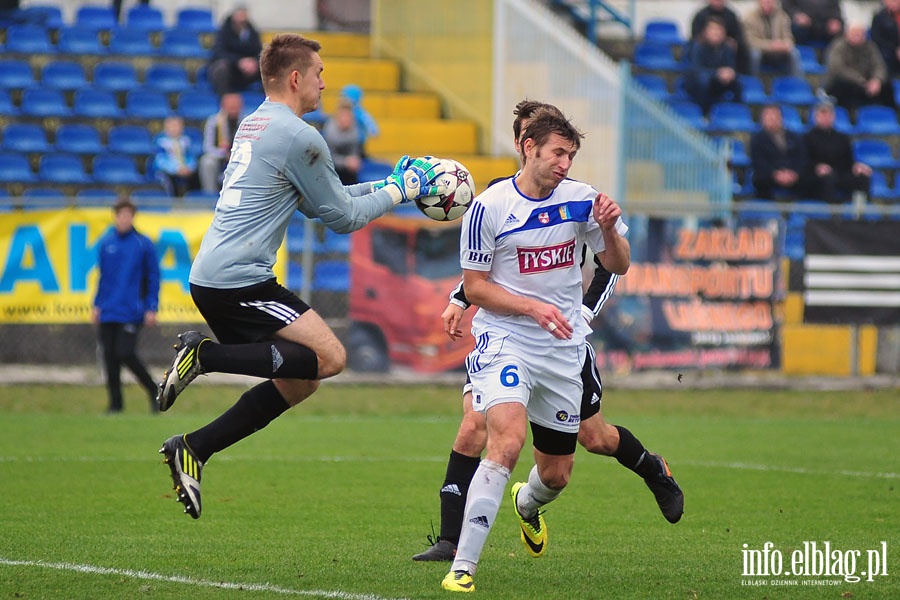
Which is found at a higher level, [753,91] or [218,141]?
[753,91]

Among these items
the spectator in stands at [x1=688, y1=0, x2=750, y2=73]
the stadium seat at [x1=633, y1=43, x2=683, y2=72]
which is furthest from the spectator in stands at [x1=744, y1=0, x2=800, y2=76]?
the stadium seat at [x1=633, y1=43, x2=683, y2=72]

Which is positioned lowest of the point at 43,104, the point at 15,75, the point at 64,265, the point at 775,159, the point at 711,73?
the point at 64,265

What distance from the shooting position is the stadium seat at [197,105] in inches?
811

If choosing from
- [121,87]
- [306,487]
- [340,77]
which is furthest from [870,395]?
[121,87]

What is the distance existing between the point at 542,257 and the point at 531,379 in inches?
24.4

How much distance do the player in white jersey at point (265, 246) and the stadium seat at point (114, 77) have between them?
1489 cm

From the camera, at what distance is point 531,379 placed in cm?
659

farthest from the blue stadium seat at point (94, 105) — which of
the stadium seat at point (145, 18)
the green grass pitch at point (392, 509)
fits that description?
the green grass pitch at point (392, 509)

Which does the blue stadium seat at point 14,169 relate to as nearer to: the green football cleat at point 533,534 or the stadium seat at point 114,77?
the stadium seat at point 114,77

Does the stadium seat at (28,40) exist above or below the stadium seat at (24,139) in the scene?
above

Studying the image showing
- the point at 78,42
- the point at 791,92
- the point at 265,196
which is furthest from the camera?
the point at 791,92

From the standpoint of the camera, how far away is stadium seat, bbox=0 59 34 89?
20641 mm

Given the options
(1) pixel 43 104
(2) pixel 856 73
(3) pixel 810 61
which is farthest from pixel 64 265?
(3) pixel 810 61

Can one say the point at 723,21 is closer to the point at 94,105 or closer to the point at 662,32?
the point at 662,32
